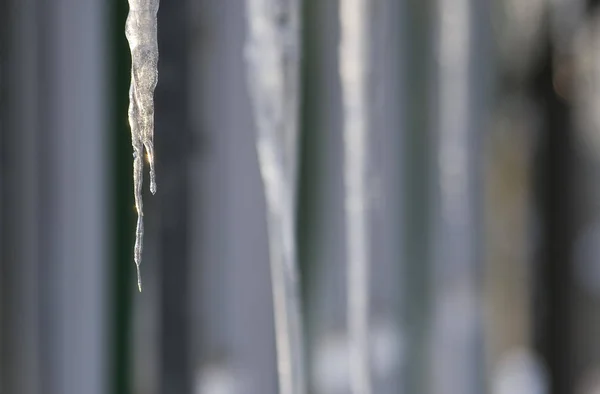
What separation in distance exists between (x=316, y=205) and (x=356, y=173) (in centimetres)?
5

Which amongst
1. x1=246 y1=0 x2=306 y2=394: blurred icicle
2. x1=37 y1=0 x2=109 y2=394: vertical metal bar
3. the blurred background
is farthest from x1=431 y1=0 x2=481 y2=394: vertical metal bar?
x1=37 y1=0 x2=109 y2=394: vertical metal bar

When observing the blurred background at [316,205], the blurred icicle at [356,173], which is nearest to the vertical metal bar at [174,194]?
the blurred background at [316,205]

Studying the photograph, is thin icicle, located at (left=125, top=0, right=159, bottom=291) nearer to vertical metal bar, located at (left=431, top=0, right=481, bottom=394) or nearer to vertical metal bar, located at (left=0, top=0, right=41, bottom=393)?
vertical metal bar, located at (left=0, top=0, right=41, bottom=393)

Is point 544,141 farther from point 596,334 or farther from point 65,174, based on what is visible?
point 65,174

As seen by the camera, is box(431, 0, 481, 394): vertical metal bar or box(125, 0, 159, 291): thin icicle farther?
box(431, 0, 481, 394): vertical metal bar

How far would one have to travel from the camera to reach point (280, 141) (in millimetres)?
402

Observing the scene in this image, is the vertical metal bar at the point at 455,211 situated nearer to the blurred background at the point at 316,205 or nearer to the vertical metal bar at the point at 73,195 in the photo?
the blurred background at the point at 316,205

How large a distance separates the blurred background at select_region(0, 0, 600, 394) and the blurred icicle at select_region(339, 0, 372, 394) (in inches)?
0.5

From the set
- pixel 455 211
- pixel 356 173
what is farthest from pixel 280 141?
pixel 455 211

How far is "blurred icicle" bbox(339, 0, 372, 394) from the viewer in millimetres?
426

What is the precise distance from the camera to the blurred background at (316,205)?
0.43 metres

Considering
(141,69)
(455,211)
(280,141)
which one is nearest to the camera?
(141,69)

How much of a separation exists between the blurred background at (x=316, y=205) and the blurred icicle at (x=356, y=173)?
0.01 m

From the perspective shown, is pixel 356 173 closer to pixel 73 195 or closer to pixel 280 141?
pixel 280 141
